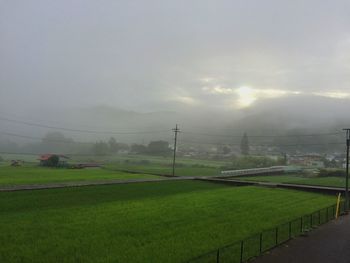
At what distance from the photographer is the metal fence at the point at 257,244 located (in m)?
18.6

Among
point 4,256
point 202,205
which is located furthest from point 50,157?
point 4,256

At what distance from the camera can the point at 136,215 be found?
2966 cm

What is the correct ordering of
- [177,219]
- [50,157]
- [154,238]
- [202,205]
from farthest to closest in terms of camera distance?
[50,157] < [202,205] < [177,219] < [154,238]

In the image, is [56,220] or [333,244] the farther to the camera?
[56,220]

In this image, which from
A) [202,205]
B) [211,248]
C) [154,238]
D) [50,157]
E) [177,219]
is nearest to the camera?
[211,248]

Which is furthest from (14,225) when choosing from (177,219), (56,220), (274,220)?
(274,220)

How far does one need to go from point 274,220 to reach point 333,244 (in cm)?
746

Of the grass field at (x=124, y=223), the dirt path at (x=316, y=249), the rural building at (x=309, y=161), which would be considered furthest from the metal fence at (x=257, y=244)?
the rural building at (x=309, y=161)

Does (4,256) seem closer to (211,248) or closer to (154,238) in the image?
(154,238)

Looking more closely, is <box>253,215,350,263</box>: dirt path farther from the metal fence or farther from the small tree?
the small tree

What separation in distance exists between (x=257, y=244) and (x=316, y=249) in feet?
10.7

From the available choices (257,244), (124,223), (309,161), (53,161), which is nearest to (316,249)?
(257,244)

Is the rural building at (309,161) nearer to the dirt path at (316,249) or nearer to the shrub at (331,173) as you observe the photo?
the shrub at (331,173)

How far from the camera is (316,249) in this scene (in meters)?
21.7
